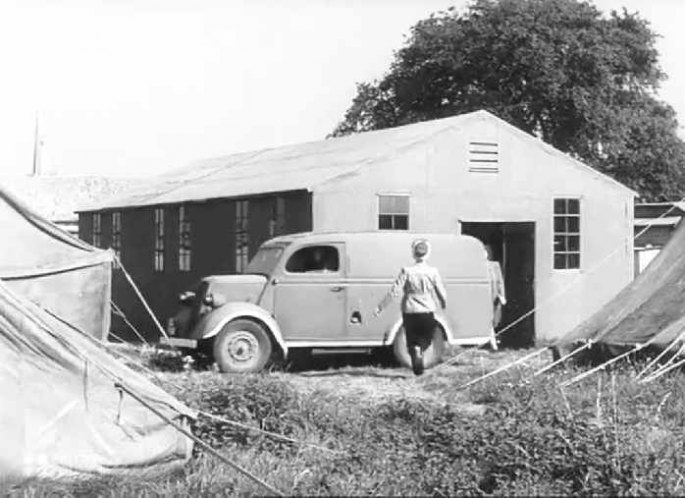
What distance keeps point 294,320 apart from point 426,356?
6.16ft

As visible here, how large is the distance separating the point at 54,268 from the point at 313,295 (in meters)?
3.48

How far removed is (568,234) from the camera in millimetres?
23953

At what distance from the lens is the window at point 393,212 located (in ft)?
72.3

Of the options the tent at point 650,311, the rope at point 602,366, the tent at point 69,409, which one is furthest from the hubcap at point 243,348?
the tent at point 69,409

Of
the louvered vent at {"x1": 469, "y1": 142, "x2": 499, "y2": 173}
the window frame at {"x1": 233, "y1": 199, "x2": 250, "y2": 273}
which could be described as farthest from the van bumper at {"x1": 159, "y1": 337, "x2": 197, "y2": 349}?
the louvered vent at {"x1": 469, "y1": 142, "x2": 499, "y2": 173}

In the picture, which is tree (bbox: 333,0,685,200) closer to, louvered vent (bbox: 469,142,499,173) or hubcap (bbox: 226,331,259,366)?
louvered vent (bbox: 469,142,499,173)

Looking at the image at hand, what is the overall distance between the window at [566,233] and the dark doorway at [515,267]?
1.67ft

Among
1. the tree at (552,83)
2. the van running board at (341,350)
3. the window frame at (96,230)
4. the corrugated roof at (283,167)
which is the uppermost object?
the tree at (552,83)

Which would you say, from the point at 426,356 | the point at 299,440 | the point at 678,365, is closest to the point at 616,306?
the point at 678,365

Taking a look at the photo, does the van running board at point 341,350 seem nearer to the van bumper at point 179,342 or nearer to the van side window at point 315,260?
the van side window at point 315,260

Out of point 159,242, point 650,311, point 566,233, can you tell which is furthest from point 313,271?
point 159,242

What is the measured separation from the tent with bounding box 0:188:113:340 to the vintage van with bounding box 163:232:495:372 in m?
1.18

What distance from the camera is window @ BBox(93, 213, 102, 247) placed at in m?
31.5

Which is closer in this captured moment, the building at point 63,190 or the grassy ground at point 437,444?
the grassy ground at point 437,444
